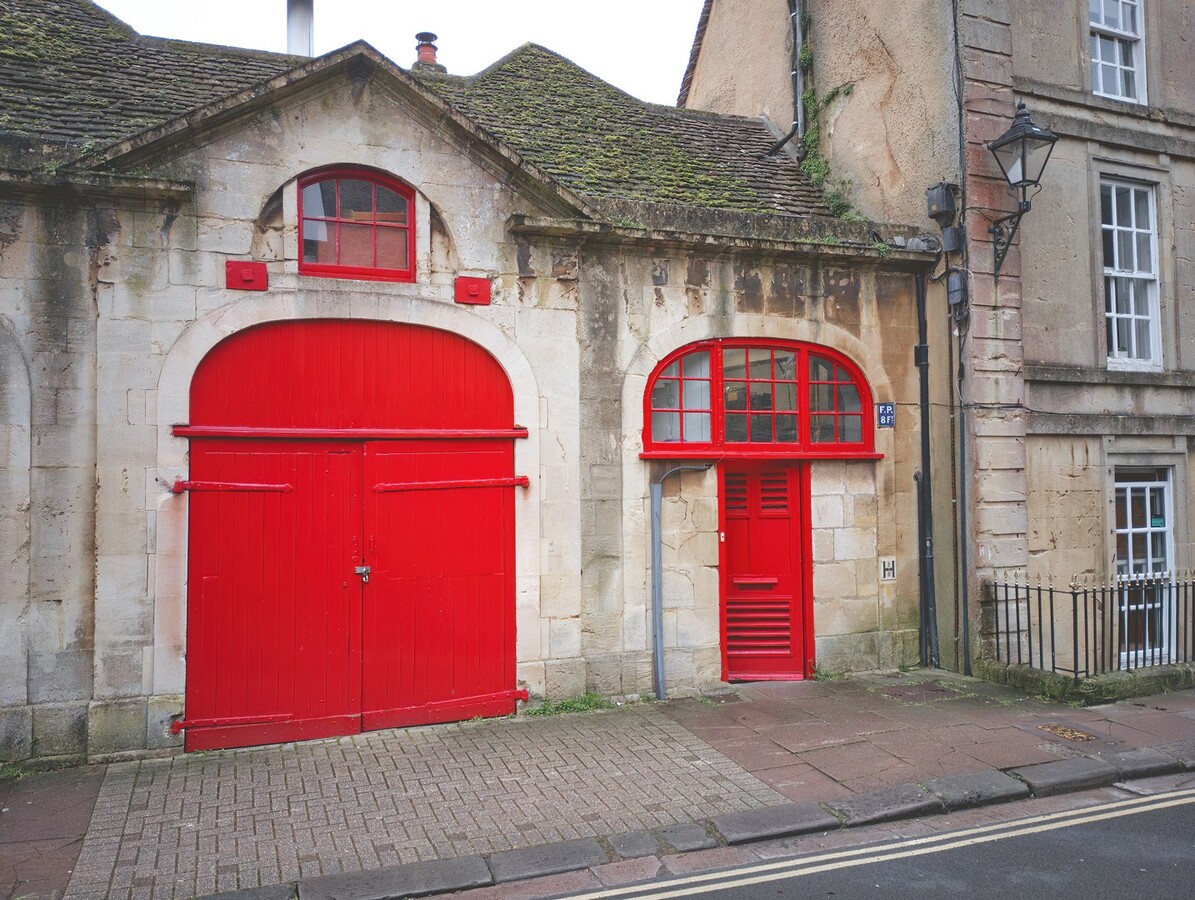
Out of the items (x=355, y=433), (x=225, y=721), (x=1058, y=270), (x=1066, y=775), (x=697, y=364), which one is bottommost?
(x=1066, y=775)

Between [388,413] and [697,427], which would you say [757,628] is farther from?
[388,413]

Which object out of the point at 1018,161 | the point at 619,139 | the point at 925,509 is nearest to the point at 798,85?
the point at 619,139

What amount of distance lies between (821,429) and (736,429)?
1.03 m

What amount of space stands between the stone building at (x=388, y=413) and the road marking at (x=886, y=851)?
129 inches

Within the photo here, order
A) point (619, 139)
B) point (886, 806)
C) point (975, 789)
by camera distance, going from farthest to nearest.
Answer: point (619, 139)
point (975, 789)
point (886, 806)

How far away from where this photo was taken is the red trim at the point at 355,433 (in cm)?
704

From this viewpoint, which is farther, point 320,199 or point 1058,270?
point 1058,270

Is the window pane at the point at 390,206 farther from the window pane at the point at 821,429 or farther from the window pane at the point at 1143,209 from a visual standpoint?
the window pane at the point at 1143,209

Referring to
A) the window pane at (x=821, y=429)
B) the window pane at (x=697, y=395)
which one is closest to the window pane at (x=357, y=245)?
the window pane at (x=697, y=395)

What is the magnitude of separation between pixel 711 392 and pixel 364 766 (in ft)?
15.9

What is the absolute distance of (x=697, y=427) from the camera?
8914mm

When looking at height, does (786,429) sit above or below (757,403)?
below

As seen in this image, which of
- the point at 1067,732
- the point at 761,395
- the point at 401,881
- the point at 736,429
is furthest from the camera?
the point at 761,395

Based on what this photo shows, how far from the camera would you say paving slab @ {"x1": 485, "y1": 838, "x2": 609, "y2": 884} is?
194 inches
